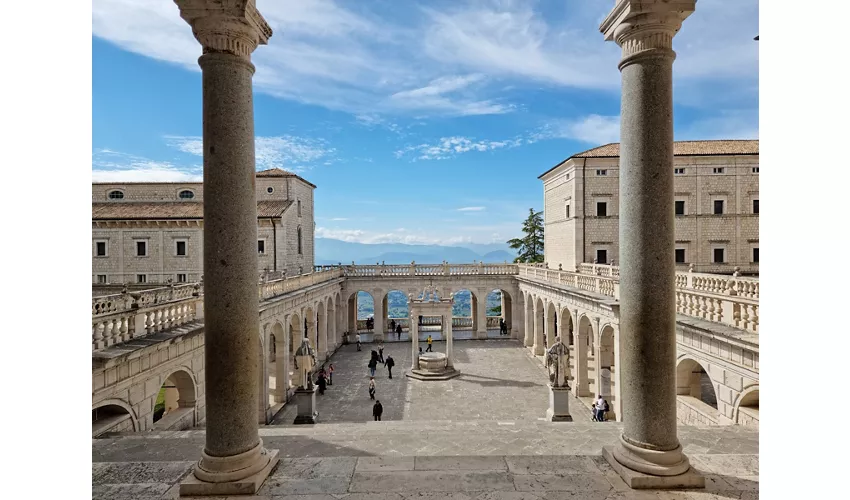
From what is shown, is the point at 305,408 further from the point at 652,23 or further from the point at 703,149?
the point at 703,149

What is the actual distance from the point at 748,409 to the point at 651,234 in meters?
7.77

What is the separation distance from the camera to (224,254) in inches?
211

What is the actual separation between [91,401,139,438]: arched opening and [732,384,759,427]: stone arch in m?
13.7

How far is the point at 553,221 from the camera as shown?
1612 inches

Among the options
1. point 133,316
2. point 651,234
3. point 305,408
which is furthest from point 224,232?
point 305,408

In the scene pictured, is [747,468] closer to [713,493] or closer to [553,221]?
[713,493]

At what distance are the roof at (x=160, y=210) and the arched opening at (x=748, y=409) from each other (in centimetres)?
3062

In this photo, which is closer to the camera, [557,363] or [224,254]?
[224,254]

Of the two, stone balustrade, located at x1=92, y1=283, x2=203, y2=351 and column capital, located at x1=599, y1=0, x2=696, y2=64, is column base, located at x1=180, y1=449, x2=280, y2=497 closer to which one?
stone balustrade, located at x1=92, y1=283, x2=203, y2=351

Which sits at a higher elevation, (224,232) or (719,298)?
(224,232)

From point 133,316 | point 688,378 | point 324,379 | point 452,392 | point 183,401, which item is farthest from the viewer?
point 324,379

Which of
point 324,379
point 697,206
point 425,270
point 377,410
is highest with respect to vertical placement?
point 697,206

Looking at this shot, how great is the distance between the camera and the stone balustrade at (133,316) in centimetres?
916

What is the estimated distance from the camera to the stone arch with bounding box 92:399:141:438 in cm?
914
